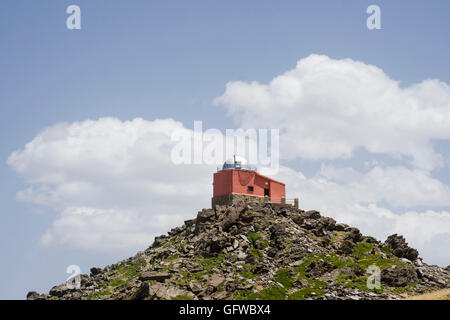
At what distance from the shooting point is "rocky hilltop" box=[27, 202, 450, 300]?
5403 cm

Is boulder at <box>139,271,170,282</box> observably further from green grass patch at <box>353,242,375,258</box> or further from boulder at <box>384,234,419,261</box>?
boulder at <box>384,234,419,261</box>

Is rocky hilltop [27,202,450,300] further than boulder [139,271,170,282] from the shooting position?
No

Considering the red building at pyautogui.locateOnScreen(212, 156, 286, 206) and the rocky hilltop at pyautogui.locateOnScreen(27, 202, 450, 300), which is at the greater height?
the red building at pyautogui.locateOnScreen(212, 156, 286, 206)

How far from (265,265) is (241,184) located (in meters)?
15.0

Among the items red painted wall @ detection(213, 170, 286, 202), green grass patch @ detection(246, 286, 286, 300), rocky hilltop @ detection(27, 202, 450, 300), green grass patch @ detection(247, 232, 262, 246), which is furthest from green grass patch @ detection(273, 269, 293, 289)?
red painted wall @ detection(213, 170, 286, 202)

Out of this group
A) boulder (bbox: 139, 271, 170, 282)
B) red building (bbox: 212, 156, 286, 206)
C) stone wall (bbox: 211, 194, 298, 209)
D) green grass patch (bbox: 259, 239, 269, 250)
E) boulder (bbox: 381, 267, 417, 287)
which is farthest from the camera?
red building (bbox: 212, 156, 286, 206)

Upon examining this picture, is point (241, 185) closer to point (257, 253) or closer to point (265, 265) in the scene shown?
point (257, 253)

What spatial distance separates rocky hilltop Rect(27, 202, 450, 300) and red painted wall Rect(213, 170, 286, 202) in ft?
8.93

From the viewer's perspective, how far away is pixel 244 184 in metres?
71.1

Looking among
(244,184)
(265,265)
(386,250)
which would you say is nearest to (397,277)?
(386,250)

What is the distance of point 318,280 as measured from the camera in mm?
56375

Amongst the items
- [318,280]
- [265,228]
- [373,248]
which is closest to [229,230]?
[265,228]

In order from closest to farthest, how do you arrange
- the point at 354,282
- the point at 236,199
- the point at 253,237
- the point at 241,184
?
the point at 354,282 → the point at 253,237 → the point at 236,199 → the point at 241,184
